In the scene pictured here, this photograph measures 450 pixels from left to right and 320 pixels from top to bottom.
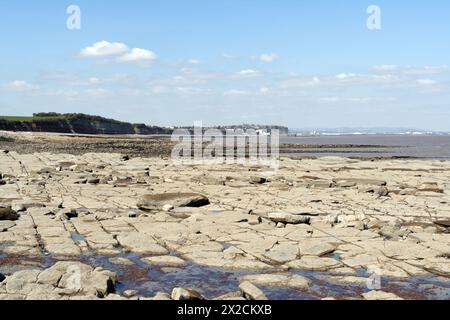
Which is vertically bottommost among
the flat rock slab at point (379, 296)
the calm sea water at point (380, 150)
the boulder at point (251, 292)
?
the calm sea water at point (380, 150)

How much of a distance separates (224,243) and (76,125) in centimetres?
9783

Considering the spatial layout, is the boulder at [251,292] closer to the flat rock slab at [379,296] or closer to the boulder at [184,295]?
the boulder at [184,295]

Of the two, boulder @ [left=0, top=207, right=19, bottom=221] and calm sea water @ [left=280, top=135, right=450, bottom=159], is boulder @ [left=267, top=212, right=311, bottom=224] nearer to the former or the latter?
boulder @ [left=0, top=207, right=19, bottom=221]

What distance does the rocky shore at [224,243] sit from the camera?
5.63m

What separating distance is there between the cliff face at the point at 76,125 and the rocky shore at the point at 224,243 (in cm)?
7471

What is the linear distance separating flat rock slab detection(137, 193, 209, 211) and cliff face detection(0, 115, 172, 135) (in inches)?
2956

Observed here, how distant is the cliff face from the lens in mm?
82750

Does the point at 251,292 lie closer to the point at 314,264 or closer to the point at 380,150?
the point at 314,264

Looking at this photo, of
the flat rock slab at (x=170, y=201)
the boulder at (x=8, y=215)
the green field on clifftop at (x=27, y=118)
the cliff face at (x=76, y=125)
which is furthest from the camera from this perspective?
the green field on clifftop at (x=27, y=118)

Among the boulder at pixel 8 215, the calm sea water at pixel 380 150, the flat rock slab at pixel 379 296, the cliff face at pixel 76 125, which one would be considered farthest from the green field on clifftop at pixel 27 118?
the flat rock slab at pixel 379 296

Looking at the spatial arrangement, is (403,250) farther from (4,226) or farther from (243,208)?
(4,226)

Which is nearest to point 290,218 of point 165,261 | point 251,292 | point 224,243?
point 224,243
